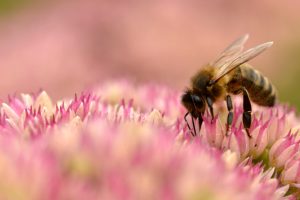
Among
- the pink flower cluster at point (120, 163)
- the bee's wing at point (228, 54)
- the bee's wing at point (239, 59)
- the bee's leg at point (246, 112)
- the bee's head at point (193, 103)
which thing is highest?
the bee's wing at point (228, 54)

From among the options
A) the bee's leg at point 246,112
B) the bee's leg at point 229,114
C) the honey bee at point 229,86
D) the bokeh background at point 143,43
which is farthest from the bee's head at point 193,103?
the bokeh background at point 143,43

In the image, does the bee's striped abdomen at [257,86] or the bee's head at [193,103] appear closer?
the bee's head at [193,103]

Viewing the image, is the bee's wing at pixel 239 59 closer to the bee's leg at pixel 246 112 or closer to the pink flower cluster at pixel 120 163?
the bee's leg at pixel 246 112

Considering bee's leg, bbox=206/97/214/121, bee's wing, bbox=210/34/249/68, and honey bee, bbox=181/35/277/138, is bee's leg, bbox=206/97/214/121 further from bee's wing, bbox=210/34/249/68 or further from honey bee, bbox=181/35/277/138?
bee's wing, bbox=210/34/249/68

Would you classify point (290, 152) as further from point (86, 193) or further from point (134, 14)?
point (134, 14)

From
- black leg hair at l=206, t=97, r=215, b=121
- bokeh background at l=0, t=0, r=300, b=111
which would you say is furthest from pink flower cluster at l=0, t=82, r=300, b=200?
bokeh background at l=0, t=0, r=300, b=111

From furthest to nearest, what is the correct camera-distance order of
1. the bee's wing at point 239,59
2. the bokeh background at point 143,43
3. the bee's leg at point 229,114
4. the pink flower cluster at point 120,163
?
the bokeh background at point 143,43, the bee's wing at point 239,59, the bee's leg at point 229,114, the pink flower cluster at point 120,163
